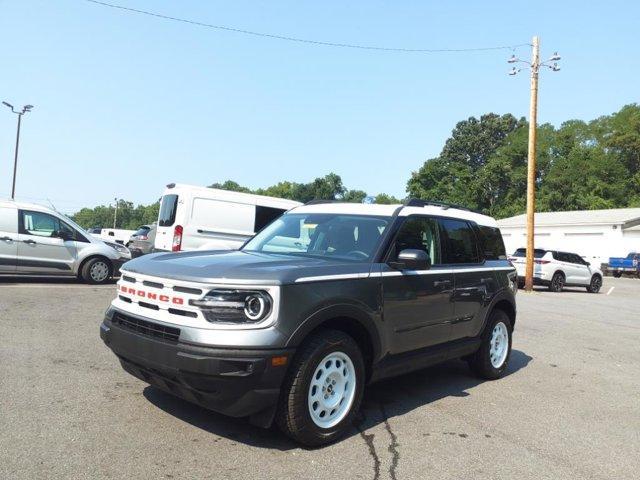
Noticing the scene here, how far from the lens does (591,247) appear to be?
134 ft

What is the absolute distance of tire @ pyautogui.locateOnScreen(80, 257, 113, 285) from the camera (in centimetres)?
1273

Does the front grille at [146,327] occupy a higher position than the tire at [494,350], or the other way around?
the front grille at [146,327]

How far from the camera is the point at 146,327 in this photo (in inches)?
157

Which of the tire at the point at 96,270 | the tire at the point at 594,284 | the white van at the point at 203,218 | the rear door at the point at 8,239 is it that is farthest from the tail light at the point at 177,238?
the tire at the point at 594,284

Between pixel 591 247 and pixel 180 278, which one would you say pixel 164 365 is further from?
pixel 591 247

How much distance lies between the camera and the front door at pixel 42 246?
470 inches

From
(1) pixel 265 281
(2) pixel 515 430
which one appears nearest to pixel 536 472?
(2) pixel 515 430

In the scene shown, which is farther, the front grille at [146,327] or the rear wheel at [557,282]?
the rear wheel at [557,282]

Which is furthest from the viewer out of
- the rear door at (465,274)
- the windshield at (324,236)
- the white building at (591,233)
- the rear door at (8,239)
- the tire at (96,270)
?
the white building at (591,233)

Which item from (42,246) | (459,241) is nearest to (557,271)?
(459,241)

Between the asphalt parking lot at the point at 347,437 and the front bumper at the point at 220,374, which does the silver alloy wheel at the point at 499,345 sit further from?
the front bumper at the point at 220,374

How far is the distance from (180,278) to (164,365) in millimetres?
602

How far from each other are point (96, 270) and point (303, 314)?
34.0 ft

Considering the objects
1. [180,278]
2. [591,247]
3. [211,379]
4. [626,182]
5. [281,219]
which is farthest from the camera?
[626,182]
